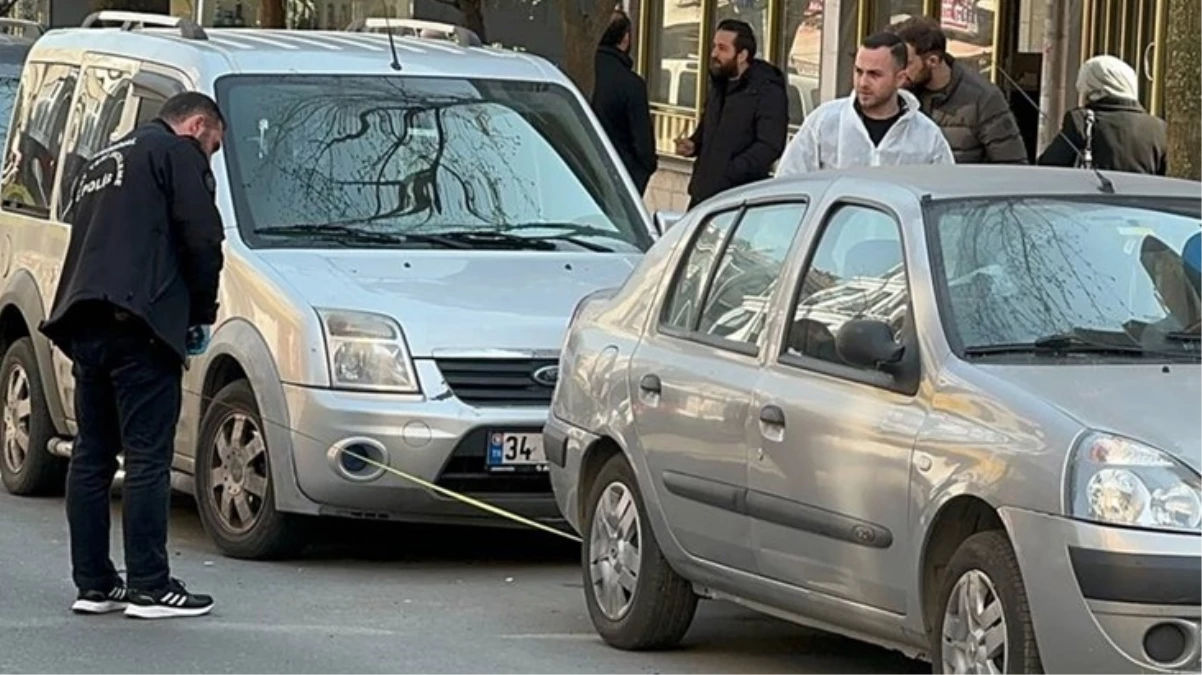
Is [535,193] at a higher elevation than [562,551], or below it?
higher

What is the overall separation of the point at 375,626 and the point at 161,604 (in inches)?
27.8

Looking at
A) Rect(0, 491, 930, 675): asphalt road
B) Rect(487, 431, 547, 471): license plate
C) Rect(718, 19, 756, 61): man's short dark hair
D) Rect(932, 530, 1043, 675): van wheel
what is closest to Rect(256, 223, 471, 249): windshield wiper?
Rect(487, 431, 547, 471): license plate

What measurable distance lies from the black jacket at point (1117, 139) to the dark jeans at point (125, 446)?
453 cm

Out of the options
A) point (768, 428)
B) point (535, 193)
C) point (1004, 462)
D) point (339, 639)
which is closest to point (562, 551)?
point (535, 193)

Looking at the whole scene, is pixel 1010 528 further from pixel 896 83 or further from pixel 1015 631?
pixel 896 83

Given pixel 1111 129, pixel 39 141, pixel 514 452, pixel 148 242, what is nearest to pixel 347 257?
pixel 514 452

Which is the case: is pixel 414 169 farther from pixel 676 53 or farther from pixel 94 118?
pixel 676 53

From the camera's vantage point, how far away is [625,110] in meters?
15.5


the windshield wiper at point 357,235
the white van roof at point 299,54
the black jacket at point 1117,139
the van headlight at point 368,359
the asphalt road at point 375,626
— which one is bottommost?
the asphalt road at point 375,626

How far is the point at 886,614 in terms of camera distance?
6.94 meters

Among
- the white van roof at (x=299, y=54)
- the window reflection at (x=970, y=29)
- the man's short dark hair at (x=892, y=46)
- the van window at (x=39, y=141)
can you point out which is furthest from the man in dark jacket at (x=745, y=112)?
the window reflection at (x=970, y=29)

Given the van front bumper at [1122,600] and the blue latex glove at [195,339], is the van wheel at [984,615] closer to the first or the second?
the van front bumper at [1122,600]

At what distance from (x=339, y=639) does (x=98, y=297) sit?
133 cm

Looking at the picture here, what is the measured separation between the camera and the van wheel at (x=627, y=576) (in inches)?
318
